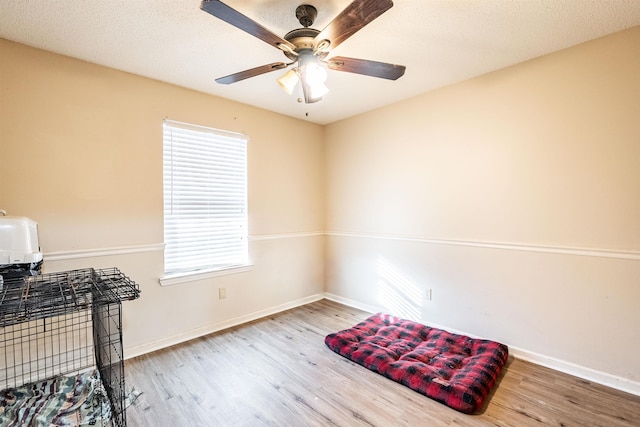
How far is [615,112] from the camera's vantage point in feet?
6.88

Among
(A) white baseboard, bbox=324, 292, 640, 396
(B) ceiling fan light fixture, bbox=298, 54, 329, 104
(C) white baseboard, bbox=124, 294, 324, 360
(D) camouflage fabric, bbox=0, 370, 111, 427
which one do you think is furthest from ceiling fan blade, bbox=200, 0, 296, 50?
(A) white baseboard, bbox=324, 292, 640, 396

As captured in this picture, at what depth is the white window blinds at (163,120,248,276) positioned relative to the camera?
9.35 feet

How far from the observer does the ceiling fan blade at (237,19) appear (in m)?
1.26

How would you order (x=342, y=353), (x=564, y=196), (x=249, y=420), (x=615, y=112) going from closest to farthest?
(x=249, y=420) < (x=615, y=112) < (x=564, y=196) < (x=342, y=353)

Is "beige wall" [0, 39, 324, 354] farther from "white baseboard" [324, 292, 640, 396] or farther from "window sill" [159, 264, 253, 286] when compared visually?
"white baseboard" [324, 292, 640, 396]

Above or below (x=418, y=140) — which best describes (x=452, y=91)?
above

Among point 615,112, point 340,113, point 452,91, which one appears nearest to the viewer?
point 615,112

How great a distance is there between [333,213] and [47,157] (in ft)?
9.72

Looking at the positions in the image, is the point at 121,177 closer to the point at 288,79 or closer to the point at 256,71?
the point at 256,71

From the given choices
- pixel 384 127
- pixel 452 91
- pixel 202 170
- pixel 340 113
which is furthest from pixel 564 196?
pixel 202 170

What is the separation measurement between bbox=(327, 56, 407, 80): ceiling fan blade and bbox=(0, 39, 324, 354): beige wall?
177 cm

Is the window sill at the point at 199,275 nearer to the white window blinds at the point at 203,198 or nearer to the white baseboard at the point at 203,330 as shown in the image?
the white window blinds at the point at 203,198

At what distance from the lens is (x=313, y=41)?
170 cm

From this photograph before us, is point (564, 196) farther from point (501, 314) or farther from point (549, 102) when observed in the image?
point (501, 314)
